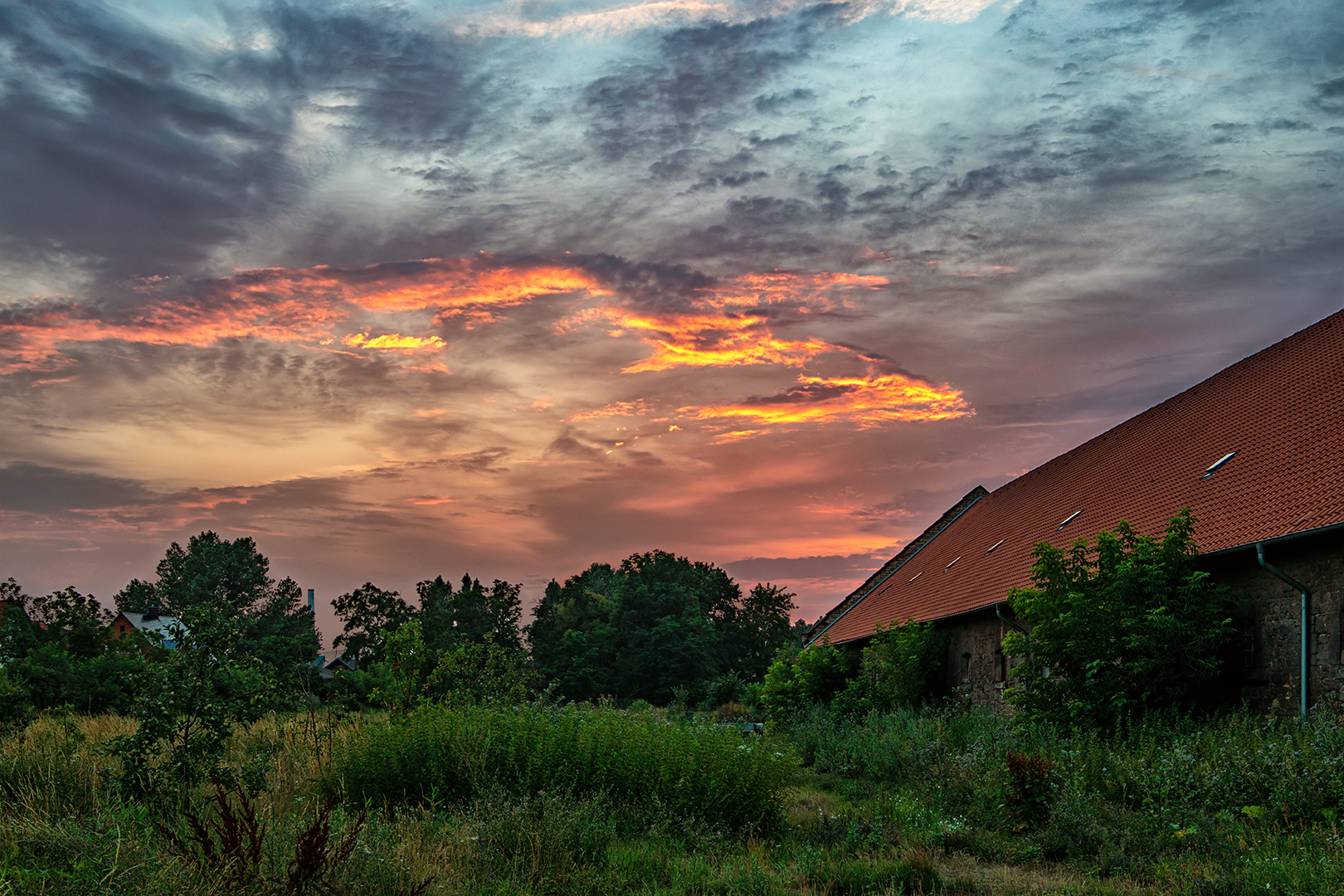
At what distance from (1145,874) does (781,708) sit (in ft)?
68.4

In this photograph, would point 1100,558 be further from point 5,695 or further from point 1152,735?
point 5,695

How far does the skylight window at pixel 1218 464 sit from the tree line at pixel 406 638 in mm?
12563

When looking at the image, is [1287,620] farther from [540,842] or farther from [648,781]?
[540,842]

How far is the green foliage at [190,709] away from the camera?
9.60 m

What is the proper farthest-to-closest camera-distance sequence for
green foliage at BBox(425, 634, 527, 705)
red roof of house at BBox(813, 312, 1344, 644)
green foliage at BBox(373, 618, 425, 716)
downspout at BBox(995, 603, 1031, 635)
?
downspout at BBox(995, 603, 1031, 635) < green foliage at BBox(425, 634, 527, 705) < red roof of house at BBox(813, 312, 1344, 644) < green foliage at BBox(373, 618, 425, 716)

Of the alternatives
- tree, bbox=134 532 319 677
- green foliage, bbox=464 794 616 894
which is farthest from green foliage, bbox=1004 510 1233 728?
tree, bbox=134 532 319 677

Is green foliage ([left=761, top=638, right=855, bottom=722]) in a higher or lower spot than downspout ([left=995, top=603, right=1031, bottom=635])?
lower

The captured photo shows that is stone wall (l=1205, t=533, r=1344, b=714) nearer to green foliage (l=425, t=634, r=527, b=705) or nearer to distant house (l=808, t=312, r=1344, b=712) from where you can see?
distant house (l=808, t=312, r=1344, b=712)

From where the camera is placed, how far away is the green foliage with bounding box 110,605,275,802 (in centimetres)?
960

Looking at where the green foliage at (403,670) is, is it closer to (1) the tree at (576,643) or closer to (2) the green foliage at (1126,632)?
(2) the green foliage at (1126,632)

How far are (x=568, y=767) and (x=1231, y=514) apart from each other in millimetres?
11459

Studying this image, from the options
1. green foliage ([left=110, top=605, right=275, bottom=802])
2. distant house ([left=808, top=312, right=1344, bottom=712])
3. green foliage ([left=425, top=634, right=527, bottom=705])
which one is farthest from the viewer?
green foliage ([left=425, top=634, right=527, bottom=705])

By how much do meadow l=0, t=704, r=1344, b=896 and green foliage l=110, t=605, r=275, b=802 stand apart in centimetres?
26

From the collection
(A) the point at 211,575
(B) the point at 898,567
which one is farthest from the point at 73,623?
(A) the point at 211,575
